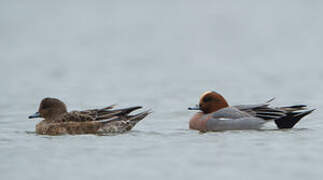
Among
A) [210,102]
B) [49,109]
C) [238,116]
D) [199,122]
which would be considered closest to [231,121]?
[238,116]

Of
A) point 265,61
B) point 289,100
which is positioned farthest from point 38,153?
point 265,61

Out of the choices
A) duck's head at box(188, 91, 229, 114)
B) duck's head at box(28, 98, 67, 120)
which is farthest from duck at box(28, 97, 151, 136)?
duck's head at box(188, 91, 229, 114)

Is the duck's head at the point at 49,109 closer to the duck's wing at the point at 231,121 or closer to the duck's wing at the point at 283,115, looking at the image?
the duck's wing at the point at 231,121

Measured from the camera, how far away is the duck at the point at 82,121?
37.4 feet

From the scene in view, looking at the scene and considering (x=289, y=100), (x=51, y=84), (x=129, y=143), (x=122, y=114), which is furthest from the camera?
(x=51, y=84)

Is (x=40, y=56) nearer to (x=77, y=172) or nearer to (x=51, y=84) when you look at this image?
(x=51, y=84)

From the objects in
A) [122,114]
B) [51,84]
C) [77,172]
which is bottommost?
[77,172]

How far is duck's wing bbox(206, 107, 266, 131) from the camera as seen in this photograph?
11523mm

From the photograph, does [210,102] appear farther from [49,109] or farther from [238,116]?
[49,109]

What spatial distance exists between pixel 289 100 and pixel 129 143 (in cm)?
611

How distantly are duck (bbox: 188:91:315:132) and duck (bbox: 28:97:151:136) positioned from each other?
872 mm

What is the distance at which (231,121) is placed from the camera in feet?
38.1

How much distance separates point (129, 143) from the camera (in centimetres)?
1032

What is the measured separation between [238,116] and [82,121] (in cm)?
204
